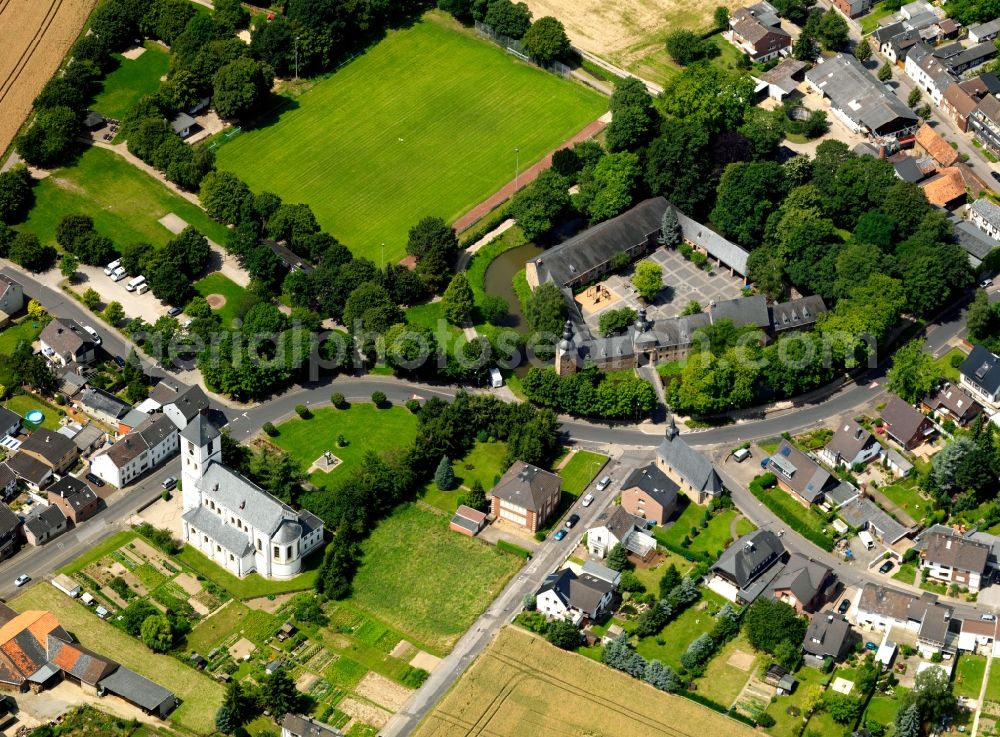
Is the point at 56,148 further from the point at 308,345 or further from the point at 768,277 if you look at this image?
the point at 768,277

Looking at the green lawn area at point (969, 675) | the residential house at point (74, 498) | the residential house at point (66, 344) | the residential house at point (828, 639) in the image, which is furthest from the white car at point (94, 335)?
the green lawn area at point (969, 675)

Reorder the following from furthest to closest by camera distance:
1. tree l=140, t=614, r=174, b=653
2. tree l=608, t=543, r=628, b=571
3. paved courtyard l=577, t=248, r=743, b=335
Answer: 1. paved courtyard l=577, t=248, r=743, b=335
2. tree l=608, t=543, r=628, b=571
3. tree l=140, t=614, r=174, b=653

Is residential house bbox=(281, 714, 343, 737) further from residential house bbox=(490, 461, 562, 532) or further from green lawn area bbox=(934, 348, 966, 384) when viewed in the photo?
green lawn area bbox=(934, 348, 966, 384)

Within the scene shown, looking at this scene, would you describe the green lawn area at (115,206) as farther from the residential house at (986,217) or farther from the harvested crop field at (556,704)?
the residential house at (986,217)

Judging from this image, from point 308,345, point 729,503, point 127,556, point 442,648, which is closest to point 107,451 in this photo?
point 127,556

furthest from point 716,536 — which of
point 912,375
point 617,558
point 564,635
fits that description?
point 912,375

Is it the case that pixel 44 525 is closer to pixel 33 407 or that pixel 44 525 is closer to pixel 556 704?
pixel 33 407

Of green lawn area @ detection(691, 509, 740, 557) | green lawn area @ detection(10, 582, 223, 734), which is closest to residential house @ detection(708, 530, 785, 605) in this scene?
green lawn area @ detection(691, 509, 740, 557)
